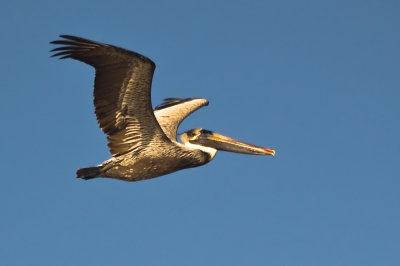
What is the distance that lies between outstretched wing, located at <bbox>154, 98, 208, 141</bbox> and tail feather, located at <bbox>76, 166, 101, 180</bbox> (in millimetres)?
1970

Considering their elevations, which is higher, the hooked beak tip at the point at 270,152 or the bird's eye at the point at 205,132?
the bird's eye at the point at 205,132

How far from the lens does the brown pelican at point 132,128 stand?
11.5 meters

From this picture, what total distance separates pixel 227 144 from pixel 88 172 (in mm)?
2844

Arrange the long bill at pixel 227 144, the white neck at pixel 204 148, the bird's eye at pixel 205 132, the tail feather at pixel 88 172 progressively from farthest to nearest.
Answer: the bird's eye at pixel 205 132
the long bill at pixel 227 144
the white neck at pixel 204 148
the tail feather at pixel 88 172

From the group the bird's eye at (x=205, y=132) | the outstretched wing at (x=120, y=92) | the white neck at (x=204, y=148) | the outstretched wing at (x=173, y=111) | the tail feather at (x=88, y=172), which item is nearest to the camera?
the outstretched wing at (x=120, y=92)

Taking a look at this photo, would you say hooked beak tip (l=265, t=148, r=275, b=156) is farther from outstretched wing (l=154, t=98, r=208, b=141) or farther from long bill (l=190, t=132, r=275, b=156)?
outstretched wing (l=154, t=98, r=208, b=141)

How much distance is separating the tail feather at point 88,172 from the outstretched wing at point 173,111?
6.46ft

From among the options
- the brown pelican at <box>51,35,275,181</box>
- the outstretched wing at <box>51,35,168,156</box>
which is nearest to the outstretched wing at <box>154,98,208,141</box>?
the brown pelican at <box>51,35,275,181</box>

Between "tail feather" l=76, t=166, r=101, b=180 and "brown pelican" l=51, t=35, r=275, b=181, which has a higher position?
"brown pelican" l=51, t=35, r=275, b=181

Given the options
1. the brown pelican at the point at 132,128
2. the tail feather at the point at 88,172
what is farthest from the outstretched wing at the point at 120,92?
the tail feather at the point at 88,172

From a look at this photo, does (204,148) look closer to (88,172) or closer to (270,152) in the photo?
(270,152)

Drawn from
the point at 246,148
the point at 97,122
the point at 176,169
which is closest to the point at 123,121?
the point at 97,122

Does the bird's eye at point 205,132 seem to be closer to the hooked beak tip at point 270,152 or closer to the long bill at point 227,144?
the long bill at point 227,144

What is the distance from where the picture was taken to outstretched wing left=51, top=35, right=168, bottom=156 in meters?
11.4
